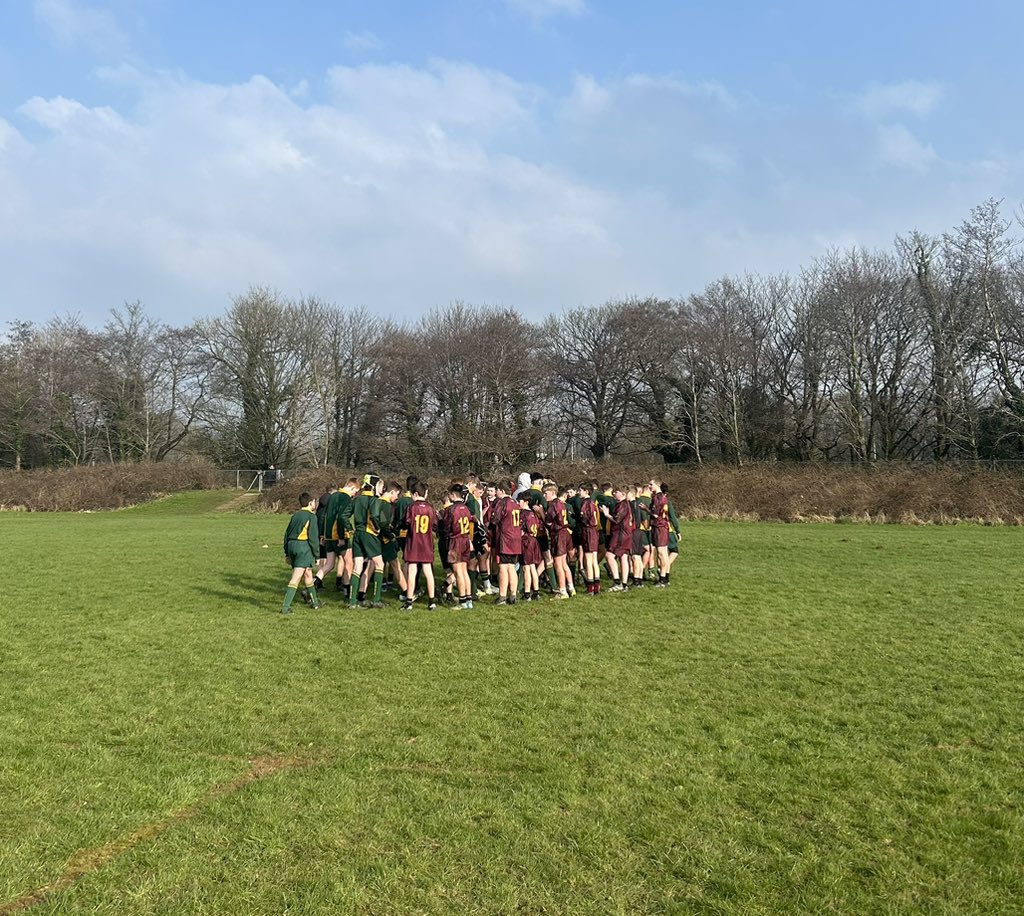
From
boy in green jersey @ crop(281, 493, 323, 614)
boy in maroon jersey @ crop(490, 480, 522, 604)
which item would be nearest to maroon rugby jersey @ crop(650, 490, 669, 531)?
boy in maroon jersey @ crop(490, 480, 522, 604)

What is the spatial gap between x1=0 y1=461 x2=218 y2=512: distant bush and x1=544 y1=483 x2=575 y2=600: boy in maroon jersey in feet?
117

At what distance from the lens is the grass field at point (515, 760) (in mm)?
3492

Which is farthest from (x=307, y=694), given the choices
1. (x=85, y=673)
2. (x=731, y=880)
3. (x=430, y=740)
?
(x=731, y=880)

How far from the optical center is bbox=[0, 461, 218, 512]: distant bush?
3925 cm

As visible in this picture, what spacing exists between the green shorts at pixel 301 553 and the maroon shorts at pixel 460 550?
2.07 m

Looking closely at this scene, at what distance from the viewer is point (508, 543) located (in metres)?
11.2

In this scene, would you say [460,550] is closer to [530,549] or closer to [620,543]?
[530,549]

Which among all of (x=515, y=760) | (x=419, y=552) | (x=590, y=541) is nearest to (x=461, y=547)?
(x=419, y=552)

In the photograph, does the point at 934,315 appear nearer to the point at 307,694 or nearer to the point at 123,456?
the point at 307,694

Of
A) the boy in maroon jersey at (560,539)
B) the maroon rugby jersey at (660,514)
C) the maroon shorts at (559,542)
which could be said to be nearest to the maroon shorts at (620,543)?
the maroon rugby jersey at (660,514)

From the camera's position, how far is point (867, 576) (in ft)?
44.0

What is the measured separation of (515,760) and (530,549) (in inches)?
258

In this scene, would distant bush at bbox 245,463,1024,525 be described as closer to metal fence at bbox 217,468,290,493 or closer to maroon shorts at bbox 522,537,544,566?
metal fence at bbox 217,468,290,493

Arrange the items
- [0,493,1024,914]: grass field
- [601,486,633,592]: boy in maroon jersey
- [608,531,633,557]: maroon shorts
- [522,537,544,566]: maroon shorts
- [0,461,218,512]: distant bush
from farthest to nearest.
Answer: [0,461,218,512]: distant bush → [608,531,633,557]: maroon shorts → [601,486,633,592]: boy in maroon jersey → [522,537,544,566]: maroon shorts → [0,493,1024,914]: grass field
